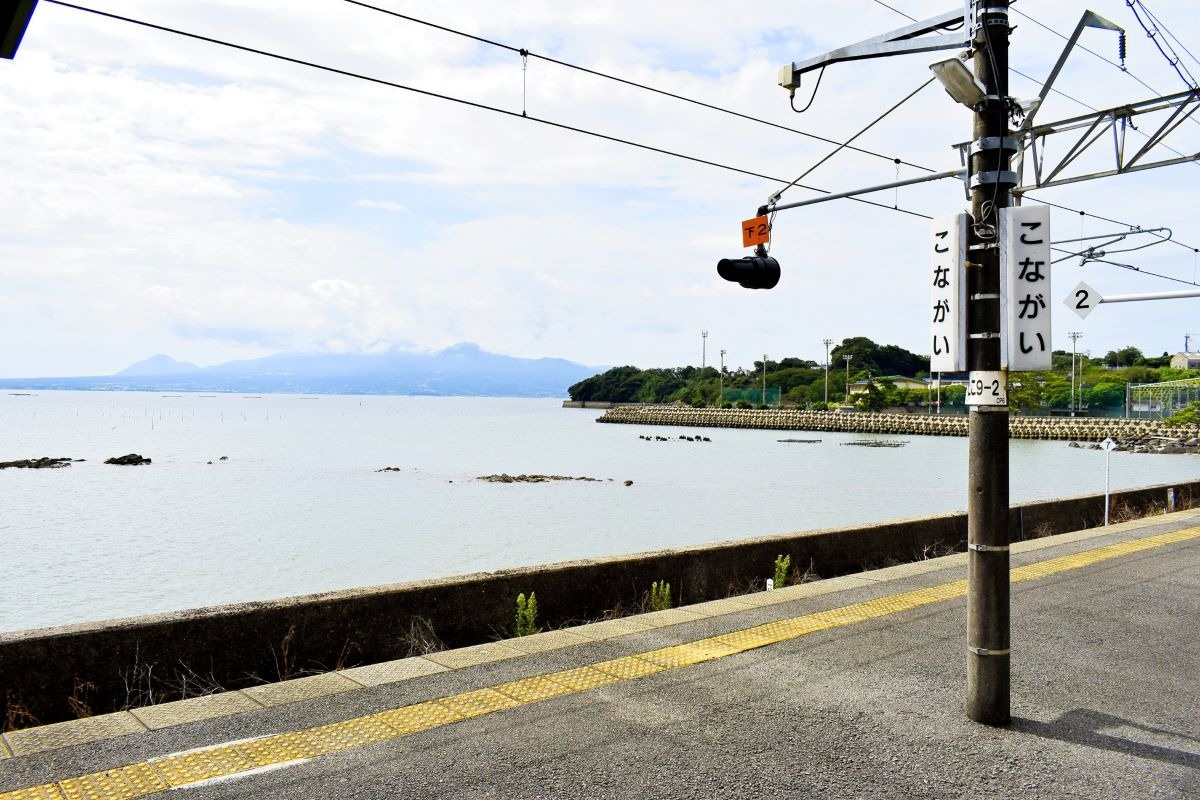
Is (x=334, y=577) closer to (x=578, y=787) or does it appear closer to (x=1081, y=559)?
(x=1081, y=559)

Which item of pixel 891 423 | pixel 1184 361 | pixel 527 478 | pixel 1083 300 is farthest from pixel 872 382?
pixel 1083 300

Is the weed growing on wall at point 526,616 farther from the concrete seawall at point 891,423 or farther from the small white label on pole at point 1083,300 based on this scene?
the concrete seawall at point 891,423

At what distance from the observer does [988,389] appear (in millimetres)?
Answer: 4879

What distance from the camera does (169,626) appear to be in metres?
6.04

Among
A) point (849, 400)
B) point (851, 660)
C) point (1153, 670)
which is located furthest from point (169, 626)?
point (849, 400)

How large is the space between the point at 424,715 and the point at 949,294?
12.3 feet

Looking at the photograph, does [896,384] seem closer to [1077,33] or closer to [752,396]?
[752,396]

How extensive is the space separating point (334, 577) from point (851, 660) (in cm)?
1727

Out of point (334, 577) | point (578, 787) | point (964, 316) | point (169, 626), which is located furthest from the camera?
point (334, 577)

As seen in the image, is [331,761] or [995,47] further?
[995,47]

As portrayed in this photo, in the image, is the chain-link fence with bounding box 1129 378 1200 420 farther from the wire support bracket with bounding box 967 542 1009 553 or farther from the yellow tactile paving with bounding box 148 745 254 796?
the yellow tactile paving with bounding box 148 745 254 796

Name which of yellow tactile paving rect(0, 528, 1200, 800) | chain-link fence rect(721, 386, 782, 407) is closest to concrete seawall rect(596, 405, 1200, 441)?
chain-link fence rect(721, 386, 782, 407)

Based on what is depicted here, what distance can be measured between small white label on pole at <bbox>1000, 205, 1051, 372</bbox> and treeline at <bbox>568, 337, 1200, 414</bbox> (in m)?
85.0

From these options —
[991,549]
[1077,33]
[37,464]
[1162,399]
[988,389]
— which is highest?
[1077,33]
